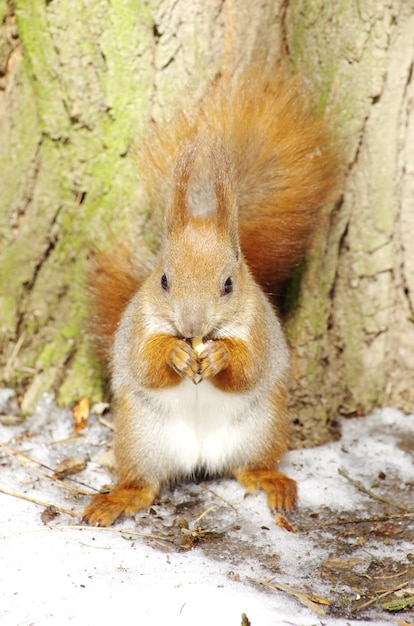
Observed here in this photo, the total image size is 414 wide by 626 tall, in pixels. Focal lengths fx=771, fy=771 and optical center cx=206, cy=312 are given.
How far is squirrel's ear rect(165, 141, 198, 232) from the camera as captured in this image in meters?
1.76

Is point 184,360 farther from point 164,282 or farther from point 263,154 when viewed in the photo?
point 263,154

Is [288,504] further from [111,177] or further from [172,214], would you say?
[111,177]

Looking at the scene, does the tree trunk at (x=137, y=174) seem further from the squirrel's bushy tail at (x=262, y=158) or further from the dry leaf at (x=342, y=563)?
the dry leaf at (x=342, y=563)

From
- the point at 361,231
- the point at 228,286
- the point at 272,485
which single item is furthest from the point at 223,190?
the point at 272,485

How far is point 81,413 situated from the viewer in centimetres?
237

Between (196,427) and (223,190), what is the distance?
609mm

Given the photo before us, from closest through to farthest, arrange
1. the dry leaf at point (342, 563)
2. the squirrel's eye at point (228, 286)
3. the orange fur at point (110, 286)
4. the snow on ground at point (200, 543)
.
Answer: the snow on ground at point (200, 543)
the dry leaf at point (342, 563)
the squirrel's eye at point (228, 286)
the orange fur at point (110, 286)

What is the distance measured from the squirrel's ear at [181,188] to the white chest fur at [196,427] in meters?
0.40

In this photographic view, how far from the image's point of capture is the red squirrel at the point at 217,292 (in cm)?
181

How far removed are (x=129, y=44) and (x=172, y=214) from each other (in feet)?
2.05

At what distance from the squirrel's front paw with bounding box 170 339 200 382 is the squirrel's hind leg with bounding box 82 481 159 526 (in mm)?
370

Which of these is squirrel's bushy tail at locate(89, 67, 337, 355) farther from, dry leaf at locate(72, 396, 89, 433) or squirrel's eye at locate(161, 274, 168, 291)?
dry leaf at locate(72, 396, 89, 433)

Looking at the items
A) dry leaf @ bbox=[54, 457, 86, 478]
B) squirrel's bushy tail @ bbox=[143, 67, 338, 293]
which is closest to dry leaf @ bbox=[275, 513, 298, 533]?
dry leaf @ bbox=[54, 457, 86, 478]

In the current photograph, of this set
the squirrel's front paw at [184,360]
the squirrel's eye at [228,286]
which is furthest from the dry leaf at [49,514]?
the squirrel's eye at [228,286]
